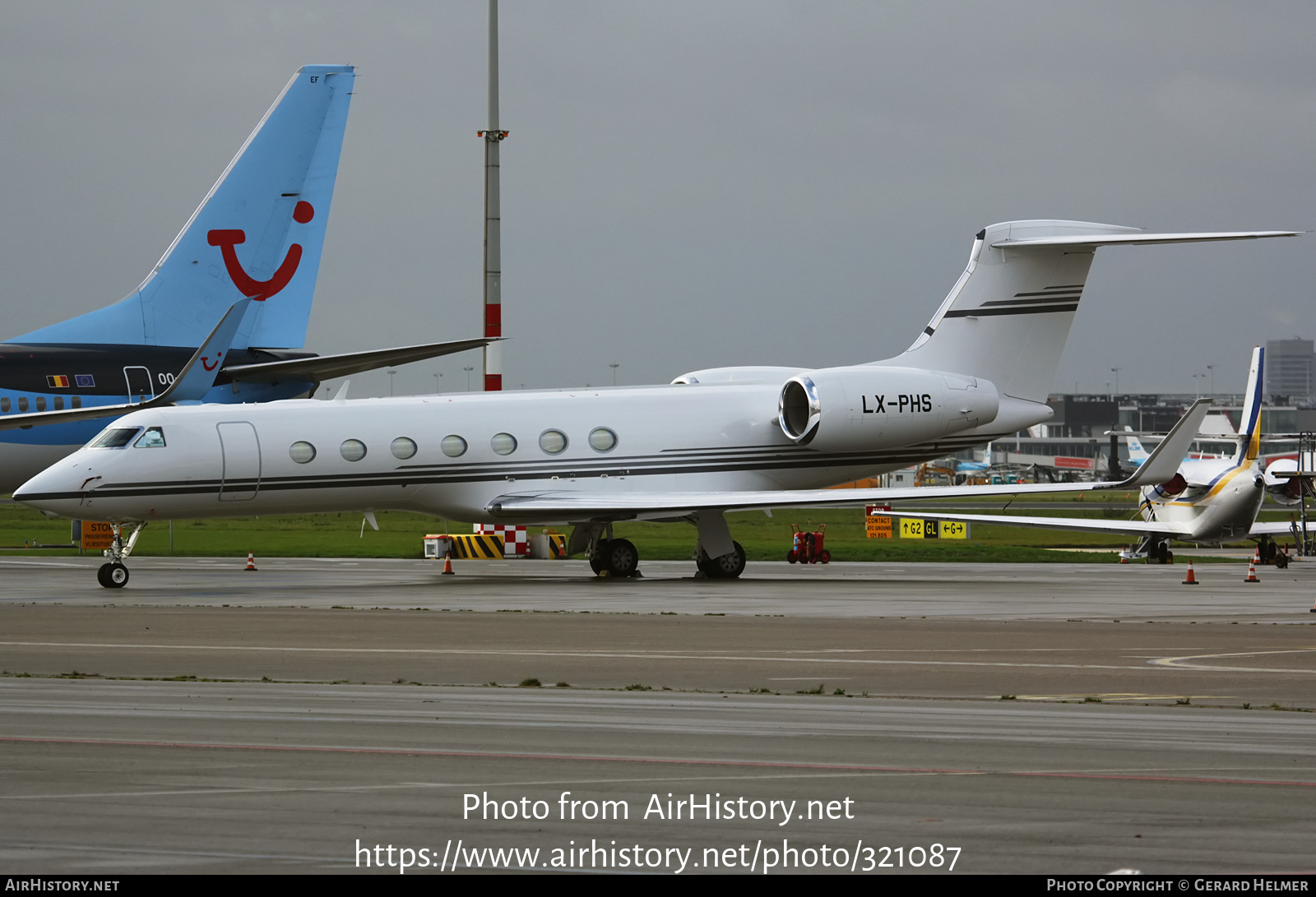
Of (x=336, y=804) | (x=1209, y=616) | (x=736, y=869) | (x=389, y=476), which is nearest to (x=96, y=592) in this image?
(x=389, y=476)

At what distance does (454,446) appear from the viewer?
27.0 m

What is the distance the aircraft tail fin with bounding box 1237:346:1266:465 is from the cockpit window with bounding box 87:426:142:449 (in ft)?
86.6

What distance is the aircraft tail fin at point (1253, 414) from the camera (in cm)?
3809

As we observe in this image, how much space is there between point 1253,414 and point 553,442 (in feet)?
65.6

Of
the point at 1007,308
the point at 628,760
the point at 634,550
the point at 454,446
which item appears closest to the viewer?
the point at 628,760

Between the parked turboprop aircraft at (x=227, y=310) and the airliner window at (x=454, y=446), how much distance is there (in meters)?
1.65

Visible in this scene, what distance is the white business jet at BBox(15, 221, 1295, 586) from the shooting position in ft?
81.8

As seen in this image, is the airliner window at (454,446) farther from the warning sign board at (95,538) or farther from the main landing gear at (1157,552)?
the main landing gear at (1157,552)

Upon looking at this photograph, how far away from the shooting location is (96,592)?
2295 centimetres

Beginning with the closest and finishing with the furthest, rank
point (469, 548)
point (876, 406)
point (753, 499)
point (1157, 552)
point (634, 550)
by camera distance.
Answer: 1. point (753, 499)
2. point (634, 550)
3. point (876, 406)
4. point (469, 548)
5. point (1157, 552)

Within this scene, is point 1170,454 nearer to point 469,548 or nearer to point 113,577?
point 469,548

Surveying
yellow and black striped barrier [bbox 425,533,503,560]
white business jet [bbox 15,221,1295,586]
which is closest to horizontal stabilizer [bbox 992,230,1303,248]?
white business jet [bbox 15,221,1295,586]

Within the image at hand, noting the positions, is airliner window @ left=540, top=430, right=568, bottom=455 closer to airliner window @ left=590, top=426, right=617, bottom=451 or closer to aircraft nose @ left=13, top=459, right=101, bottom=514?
airliner window @ left=590, top=426, right=617, bottom=451

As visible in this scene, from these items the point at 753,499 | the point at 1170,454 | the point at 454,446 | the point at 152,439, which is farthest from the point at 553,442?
the point at 1170,454
